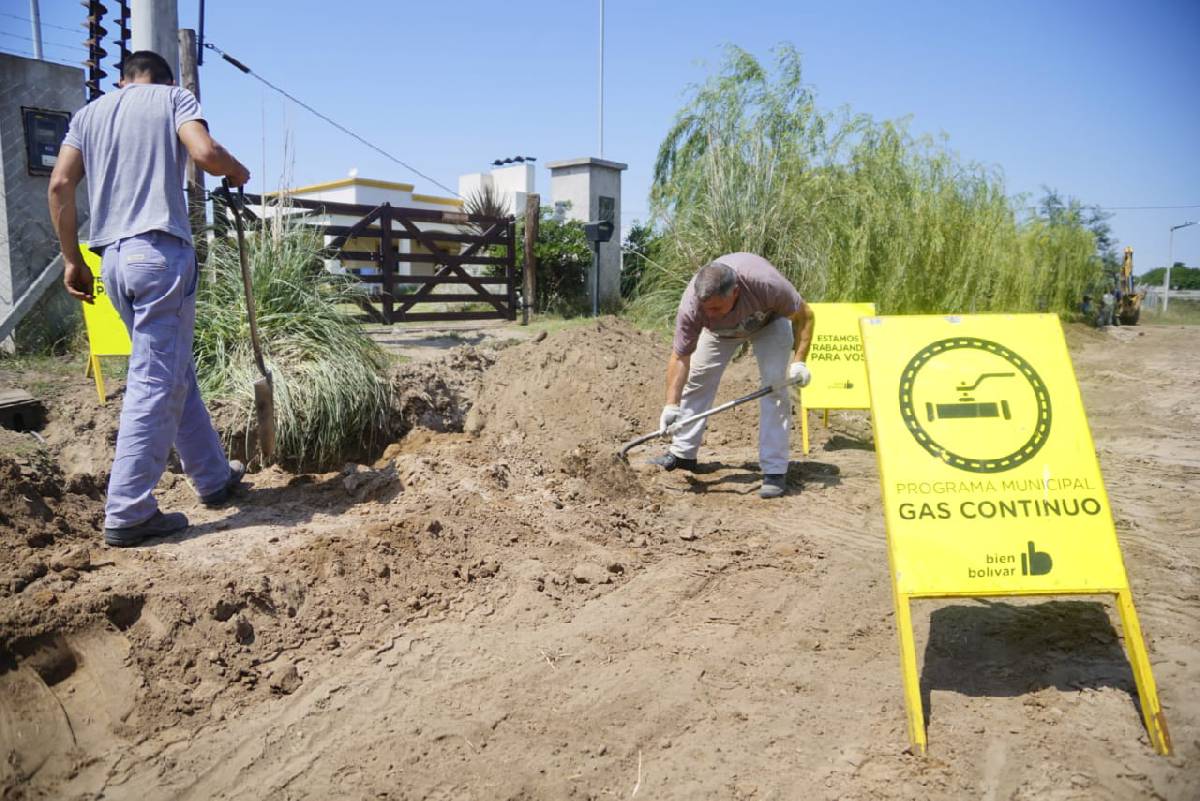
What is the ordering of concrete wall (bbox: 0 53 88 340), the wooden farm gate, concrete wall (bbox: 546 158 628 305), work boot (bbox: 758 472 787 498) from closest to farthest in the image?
work boot (bbox: 758 472 787 498) → concrete wall (bbox: 0 53 88 340) → the wooden farm gate → concrete wall (bbox: 546 158 628 305)

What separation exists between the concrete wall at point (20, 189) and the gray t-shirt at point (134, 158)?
402 cm

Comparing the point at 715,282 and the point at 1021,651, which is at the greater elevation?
the point at 715,282

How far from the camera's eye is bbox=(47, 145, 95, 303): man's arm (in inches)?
141

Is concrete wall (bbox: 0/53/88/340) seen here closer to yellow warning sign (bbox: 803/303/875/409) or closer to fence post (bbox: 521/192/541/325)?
fence post (bbox: 521/192/541/325)

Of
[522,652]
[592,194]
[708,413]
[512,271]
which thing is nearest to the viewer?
[522,652]

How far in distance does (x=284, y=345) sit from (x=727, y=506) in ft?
10.8

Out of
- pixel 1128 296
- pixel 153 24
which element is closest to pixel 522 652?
pixel 153 24

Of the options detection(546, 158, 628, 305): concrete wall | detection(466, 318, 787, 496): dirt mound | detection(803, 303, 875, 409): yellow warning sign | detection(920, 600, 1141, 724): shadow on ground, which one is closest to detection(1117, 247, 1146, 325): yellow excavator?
detection(546, 158, 628, 305): concrete wall

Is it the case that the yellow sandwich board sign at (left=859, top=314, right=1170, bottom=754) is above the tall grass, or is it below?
below

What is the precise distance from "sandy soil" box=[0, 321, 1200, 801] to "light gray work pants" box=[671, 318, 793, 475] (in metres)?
0.48

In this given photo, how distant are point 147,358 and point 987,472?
349cm

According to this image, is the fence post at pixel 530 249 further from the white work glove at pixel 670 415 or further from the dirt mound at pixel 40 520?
the dirt mound at pixel 40 520

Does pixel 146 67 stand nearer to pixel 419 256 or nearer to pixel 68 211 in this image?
pixel 68 211

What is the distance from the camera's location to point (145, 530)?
3.58 meters
